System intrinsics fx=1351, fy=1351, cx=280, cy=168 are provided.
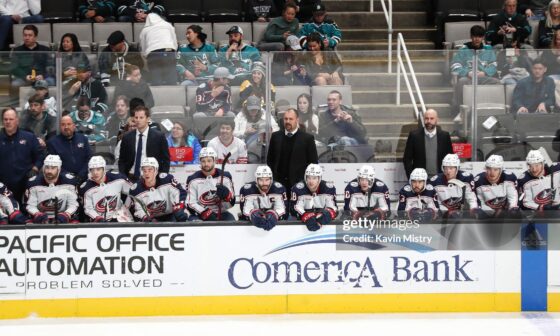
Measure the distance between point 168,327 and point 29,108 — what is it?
3112 mm

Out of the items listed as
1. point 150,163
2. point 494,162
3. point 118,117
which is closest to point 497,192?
point 494,162

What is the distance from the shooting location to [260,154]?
13547mm

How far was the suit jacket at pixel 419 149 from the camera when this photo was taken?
13.3m

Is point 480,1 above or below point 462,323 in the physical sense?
above

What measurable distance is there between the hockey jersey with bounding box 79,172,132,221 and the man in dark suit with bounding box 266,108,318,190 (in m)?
1.50

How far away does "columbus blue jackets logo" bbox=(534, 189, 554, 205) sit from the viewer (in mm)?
12624

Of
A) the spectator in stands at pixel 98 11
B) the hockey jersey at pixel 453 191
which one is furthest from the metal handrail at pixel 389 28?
the spectator in stands at pixel 98 11

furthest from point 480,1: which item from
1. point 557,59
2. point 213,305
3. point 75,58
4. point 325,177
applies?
point 213,305

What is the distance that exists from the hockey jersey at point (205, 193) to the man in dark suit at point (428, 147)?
1988 mm

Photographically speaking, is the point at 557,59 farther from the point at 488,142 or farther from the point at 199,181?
the point at 199,181

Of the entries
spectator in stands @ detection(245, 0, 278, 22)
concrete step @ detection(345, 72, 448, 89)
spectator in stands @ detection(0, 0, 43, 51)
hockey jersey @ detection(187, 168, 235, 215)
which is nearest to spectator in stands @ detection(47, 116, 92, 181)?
hockey jersey @ detection(187, 168, 235, 215)

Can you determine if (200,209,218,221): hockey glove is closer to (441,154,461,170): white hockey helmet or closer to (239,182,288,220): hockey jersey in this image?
(239,182,288,220): hockey jersey

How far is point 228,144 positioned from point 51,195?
205 centimetres

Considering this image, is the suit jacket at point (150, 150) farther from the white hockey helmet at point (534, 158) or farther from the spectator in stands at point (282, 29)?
the white hockey helmet at point (534, 158)
